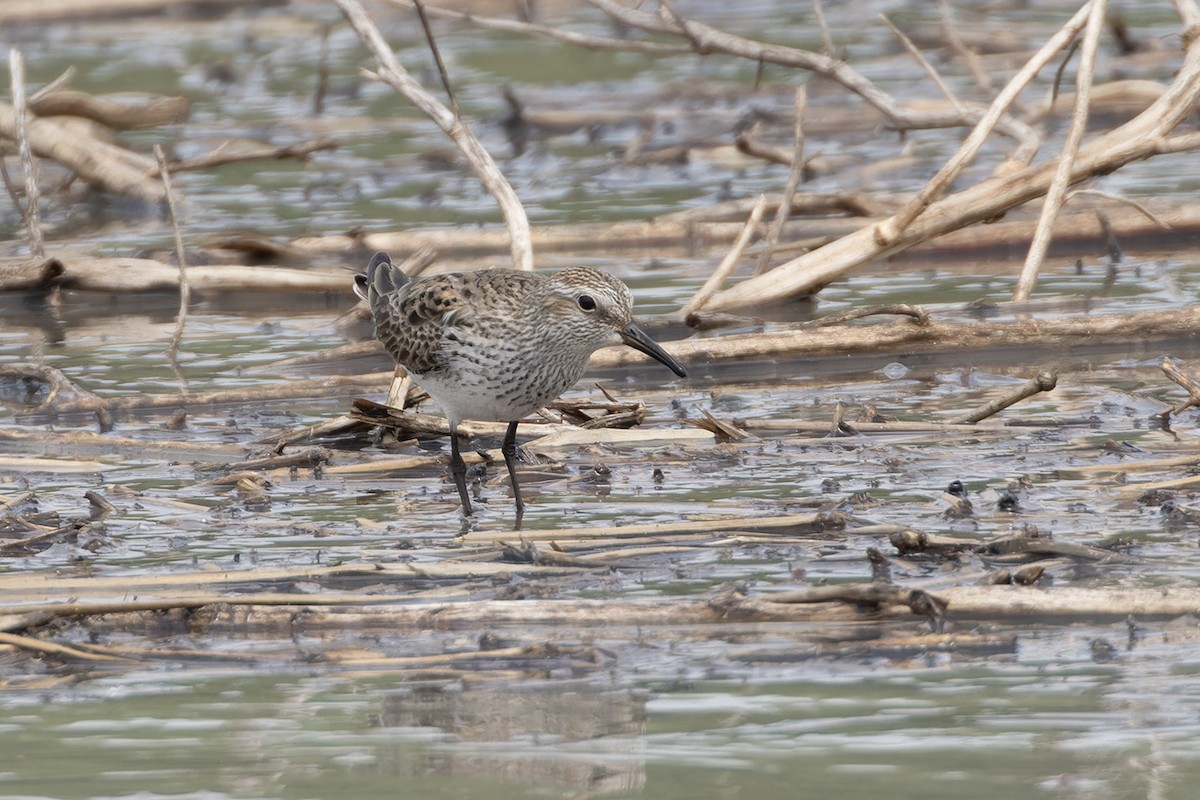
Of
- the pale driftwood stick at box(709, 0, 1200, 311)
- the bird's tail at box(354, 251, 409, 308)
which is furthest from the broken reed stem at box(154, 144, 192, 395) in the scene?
the pale driftwood stick at box(709, 0, 1200, 311)

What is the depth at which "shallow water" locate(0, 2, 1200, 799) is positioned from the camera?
15.0ft

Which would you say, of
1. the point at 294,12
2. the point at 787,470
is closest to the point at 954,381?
the point at 787,470

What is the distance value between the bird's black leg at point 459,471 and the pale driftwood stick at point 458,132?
209 cm

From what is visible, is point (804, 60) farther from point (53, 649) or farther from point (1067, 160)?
point (53, 649)

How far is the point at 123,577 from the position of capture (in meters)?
6.03

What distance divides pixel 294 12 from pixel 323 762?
21636mm

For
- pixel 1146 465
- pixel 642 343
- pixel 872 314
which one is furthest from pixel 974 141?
pixel 642 343

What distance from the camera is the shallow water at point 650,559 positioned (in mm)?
4574

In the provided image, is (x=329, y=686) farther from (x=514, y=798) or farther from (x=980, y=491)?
(x=980, y=491)

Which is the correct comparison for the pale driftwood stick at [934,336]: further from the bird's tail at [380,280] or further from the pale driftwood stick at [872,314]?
the bird's tail at [380,280]

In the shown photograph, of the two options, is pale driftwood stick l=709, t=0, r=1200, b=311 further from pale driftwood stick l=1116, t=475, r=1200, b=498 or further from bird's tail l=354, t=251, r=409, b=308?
pale driftwood stick l=1116, t=475, r=1200, b=498

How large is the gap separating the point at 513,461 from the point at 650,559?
1.44 m

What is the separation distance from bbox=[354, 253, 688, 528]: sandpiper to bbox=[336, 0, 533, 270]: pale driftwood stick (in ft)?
6.46

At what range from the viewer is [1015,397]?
25.4 feet
